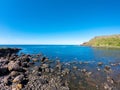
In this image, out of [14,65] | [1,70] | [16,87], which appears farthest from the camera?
[14,65]

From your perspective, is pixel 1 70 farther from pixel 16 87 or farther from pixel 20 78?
pixel 16 87

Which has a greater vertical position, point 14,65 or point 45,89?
point 14,65

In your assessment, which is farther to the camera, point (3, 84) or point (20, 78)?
point (20, 78)

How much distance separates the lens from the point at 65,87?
23.6 metres

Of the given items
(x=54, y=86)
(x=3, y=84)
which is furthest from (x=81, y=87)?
(x=3, y=84)

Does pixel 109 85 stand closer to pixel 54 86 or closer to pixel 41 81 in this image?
pixel 54 86

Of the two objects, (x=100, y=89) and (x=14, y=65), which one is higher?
(x=14, y=65)

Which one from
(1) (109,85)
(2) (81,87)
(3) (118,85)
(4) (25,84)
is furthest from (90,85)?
(4) (25,84)

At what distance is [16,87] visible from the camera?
22500 mm

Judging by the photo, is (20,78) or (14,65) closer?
(20,78)

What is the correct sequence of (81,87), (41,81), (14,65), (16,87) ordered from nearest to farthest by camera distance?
(16,87) < (81,87) < (41,81) < (14,65)

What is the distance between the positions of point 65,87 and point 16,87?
8996 mm

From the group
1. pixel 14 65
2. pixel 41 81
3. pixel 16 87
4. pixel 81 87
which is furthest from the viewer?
pixel 14 65

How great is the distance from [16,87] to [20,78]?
3.91 metres
